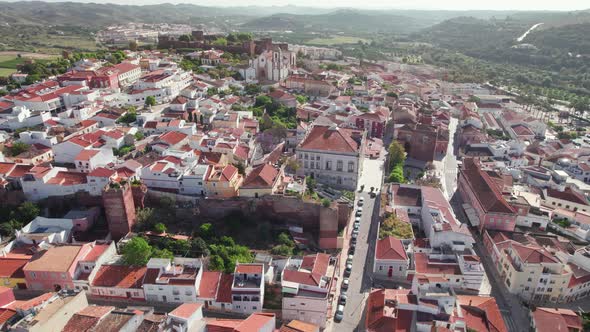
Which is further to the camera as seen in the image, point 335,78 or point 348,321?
point 335,78

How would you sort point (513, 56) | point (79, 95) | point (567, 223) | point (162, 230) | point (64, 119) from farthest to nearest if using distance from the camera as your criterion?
point (513, 56)
point (79, 95)
point (64, 119)
point (567, 223)
point (162, 230)

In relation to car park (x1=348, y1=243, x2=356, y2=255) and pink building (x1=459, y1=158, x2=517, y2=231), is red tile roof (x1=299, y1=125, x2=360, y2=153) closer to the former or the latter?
car park (x1=348, y1=243, x2=356, y2=255)

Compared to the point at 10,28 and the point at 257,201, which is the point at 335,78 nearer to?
the point at 257,201

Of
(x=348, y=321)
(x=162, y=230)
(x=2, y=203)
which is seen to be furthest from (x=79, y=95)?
(x=348, y=321)

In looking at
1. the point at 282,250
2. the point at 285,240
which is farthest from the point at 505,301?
the point at 285,240

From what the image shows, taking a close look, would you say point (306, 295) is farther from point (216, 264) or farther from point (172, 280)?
point (172, 280)

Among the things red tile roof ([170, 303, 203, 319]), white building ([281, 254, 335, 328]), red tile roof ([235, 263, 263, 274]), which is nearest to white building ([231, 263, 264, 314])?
red tile roof ([235, 263, 263, 274])

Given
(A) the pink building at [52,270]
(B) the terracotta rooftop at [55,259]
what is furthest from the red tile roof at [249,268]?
(B) the terracotta rooftop at [55,259]

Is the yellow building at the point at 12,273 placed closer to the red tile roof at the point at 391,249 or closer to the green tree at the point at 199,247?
the green tree at the point at 199,247
